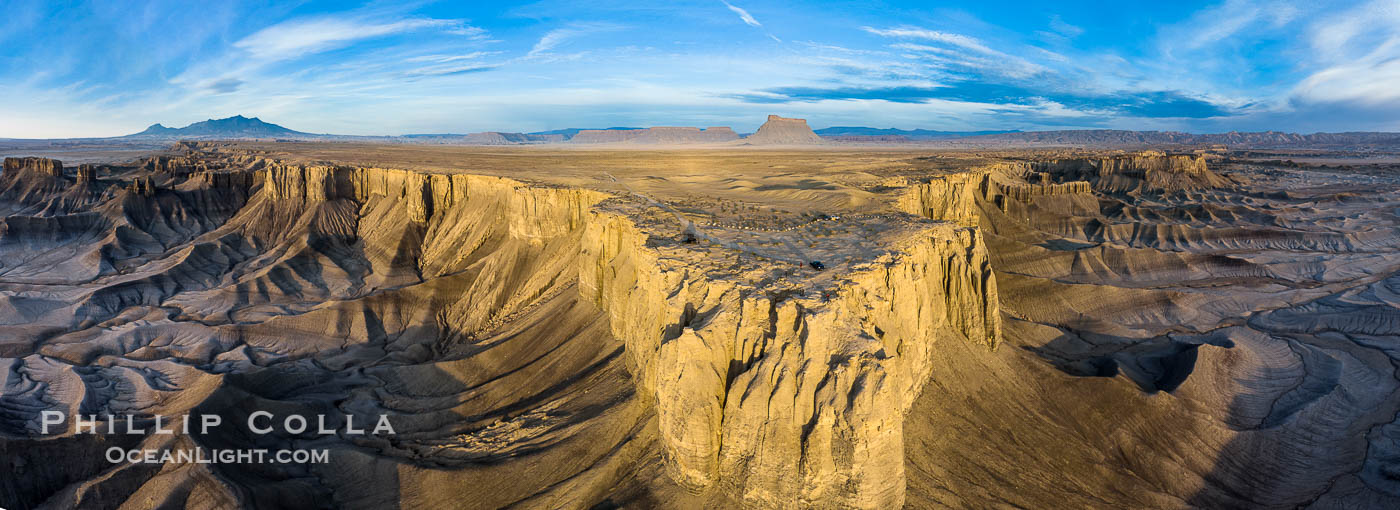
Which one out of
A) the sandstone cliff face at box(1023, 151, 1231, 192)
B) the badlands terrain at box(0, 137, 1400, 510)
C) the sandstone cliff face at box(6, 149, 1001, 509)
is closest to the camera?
the sandstone cliff face at box(6, 149, 1001, 509)

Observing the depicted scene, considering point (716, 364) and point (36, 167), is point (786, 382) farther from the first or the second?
point (36, 167)

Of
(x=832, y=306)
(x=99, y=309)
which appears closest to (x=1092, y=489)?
(x=832, y=306)

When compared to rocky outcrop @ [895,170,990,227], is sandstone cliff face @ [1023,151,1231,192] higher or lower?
higher

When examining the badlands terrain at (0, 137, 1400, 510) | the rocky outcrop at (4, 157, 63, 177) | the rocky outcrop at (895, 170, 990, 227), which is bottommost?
the badlands terrain at (0, 137, 1400, 510)

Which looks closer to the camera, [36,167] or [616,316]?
[616,316]

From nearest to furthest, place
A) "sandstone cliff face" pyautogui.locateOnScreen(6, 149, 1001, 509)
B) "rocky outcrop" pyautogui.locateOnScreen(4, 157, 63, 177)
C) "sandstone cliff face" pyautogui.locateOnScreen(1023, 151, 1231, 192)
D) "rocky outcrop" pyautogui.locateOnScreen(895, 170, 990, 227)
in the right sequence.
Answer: "sandstone cliff face" pyautogui.locateOnScreen(6, 149, 1001, 509)
"rocky outcrop" pyautogui.locateOnScreen(895, 170, 990, 227)
"rocky outcrop" pyautogui.locateOnScreen(4, 157, 63, 177)
"sandstone cliff face" pyautogui.locateOnScreen(1023, 151, 1231, 192)

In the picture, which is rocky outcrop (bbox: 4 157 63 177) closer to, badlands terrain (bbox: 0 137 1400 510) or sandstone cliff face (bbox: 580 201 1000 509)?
badlands terrain (bbox: 0 137 1400 510)

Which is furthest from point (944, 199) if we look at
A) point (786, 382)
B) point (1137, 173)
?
point (1137, 173)

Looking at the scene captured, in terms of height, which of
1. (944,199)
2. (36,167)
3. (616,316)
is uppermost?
(36,167)

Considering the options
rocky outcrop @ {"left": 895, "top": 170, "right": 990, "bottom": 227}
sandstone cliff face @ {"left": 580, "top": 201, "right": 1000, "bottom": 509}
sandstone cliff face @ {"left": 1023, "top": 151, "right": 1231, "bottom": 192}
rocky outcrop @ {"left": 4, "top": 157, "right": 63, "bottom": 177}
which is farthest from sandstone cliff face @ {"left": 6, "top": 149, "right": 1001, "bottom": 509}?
sandstone cliff face @ {"left": 1023, "top": 151, "right": 1231, "bottom": 192}
